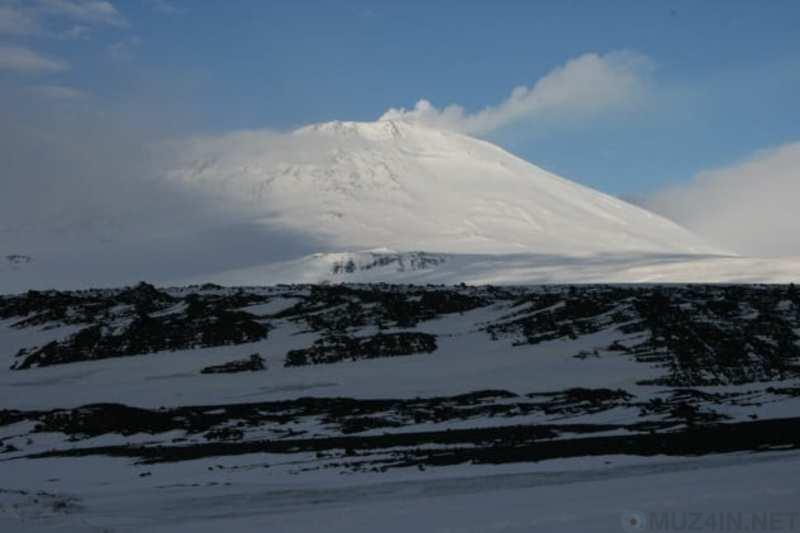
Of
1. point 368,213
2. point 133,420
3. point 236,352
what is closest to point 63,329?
point 236,352

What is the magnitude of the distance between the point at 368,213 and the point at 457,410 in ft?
334

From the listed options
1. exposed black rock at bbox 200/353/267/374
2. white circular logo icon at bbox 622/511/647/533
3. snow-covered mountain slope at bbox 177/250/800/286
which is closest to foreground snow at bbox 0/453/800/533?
white circular logo icon at bbox 622/511/647/533

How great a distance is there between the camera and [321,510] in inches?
577

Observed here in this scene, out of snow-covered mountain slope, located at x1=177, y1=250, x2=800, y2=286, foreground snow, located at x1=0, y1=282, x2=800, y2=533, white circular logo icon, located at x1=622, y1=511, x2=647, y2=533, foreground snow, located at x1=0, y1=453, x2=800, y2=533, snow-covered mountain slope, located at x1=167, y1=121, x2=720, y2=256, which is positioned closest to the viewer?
white circular logo icon, located at x1=622, y1=511, x2=647, y2=533

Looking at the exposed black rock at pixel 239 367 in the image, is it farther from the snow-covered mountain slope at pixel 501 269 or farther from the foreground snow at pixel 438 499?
the snow-covered mountain slope at pixel 501 269

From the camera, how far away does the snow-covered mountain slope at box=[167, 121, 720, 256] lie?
115438 mm

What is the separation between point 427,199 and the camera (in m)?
135

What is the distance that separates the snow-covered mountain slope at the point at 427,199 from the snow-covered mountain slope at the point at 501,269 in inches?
258

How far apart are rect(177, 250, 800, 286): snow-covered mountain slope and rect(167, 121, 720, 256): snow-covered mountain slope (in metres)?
6.57

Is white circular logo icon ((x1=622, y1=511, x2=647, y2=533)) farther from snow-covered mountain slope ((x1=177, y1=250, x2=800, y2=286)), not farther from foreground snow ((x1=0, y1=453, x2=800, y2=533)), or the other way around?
snow-covered mountain slope ((x1=177, y1=250, x2=800, y2=286))

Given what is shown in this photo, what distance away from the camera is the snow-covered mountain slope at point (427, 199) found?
115 meters

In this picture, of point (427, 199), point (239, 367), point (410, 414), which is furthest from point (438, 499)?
point (427, 199)

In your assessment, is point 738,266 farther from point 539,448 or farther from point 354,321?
point 539,448

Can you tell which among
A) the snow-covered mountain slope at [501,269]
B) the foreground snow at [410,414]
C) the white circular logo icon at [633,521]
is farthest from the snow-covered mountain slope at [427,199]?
the white circular logo icon at [633,521]
